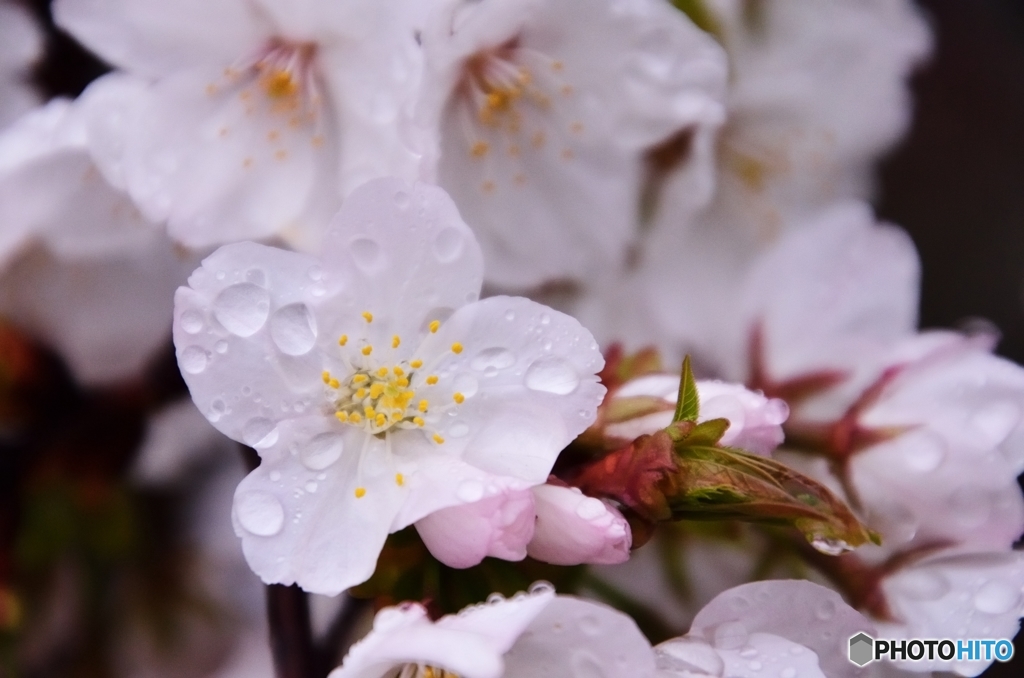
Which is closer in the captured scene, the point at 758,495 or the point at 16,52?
the point at 758,495

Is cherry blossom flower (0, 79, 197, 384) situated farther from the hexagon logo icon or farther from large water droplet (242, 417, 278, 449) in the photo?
the hexagon logo icon

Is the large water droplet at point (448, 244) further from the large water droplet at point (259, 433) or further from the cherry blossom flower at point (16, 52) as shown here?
the cherry blossom flower at point (16, 52)

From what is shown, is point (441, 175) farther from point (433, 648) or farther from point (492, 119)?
point (433, 648)

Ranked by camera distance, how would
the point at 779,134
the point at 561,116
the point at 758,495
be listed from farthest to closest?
the point at 779,134 < the point at 561,116 < the point at 758,495

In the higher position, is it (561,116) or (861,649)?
(561,116)

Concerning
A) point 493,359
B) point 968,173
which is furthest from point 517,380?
point 968,173

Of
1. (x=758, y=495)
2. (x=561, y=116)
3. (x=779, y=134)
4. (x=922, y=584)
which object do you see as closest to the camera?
(x=758, y=495)

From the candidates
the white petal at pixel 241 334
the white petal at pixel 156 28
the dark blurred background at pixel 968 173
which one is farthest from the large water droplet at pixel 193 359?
the dark blurred background at pixel 968 173

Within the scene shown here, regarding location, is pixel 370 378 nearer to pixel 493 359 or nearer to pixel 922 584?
pixel 493 359
